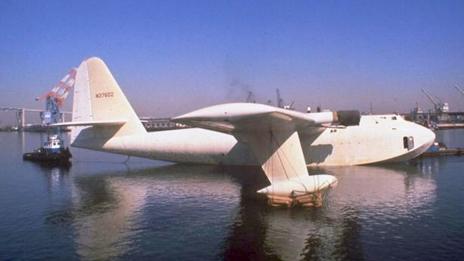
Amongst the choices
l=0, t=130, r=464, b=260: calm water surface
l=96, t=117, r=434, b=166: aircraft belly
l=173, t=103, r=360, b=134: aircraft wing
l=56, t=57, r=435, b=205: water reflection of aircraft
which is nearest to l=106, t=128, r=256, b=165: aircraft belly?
l=56, t=57, r=435, b=205: water reflection of aircraft

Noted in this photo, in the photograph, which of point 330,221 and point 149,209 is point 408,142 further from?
point 149,209

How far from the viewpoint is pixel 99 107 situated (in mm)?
46156

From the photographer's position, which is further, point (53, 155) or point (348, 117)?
point (53, 155)

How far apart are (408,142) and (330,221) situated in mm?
24396

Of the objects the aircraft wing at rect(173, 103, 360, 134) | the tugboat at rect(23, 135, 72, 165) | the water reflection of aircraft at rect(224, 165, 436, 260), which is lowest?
the water reflection of aircraft at rect(224, 165, 436, 260)

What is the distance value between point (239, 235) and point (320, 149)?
24.4m

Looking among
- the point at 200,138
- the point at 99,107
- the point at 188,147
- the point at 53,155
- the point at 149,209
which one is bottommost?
the point at 149,209

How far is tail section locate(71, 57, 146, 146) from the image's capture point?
4556cm

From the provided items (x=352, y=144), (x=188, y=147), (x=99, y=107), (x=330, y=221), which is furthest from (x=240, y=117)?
(x=99, y=107)

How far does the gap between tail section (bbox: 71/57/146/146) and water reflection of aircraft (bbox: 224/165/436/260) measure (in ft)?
68.7

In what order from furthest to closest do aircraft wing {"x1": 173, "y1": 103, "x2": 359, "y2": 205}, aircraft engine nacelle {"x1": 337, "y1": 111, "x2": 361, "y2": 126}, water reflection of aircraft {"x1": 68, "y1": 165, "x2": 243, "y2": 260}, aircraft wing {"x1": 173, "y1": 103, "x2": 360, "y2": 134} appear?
aircraft engine nacelle {"x1": 337, "y1": 111, "x2": 361, "y2": 126}, aircraft wing {"x1": 173, "y1": 103, "x2": 359, "y2": 205}, water reflection of aircraft {"x1": 68, "y1": 165, "x2": 243, "y2": 260}, aircraft wing {"x1": 173, "y1": 103, "x2": 360, "y2": 134}

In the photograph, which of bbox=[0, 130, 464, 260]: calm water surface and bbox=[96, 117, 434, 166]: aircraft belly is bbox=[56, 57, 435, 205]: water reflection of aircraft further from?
bbox=[0, 130, 464, 260]: calm water surface

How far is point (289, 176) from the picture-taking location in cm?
2427

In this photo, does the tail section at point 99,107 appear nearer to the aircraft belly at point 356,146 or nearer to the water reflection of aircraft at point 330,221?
the aircraft belly at point 356,146
